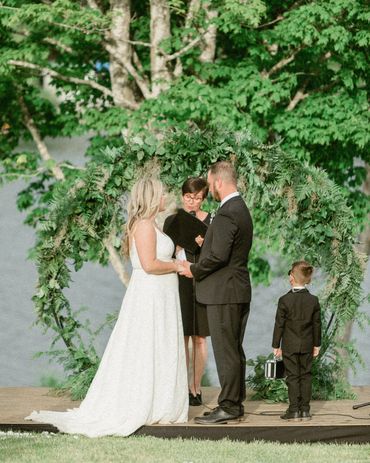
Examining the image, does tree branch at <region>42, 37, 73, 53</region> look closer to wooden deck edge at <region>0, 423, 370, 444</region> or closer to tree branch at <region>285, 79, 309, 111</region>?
tree branch at <region>285, 79, 309, 111</region>

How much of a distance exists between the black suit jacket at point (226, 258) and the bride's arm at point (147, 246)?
10.2 inches

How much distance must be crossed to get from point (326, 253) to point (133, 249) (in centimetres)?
256

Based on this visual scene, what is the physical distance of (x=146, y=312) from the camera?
26.1ft

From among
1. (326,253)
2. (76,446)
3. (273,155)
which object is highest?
(273,155)

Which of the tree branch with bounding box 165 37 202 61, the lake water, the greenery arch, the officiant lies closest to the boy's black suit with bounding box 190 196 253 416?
the officiant

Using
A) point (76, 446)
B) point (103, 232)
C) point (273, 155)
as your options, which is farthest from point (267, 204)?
point (76, 446)

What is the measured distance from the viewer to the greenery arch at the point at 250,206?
9797mm

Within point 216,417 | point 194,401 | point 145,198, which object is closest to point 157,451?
point 216,417

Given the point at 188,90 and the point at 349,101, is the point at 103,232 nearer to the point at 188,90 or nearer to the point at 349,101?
the point at 188,90

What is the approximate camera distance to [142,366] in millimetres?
7898

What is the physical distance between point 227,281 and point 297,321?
0.71 metres

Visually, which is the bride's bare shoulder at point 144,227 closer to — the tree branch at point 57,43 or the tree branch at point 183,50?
the tree branch at point 183,50

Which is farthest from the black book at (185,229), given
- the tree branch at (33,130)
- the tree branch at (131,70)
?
the tree branch at (33,130)

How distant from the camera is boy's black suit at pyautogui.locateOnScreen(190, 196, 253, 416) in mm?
7660
